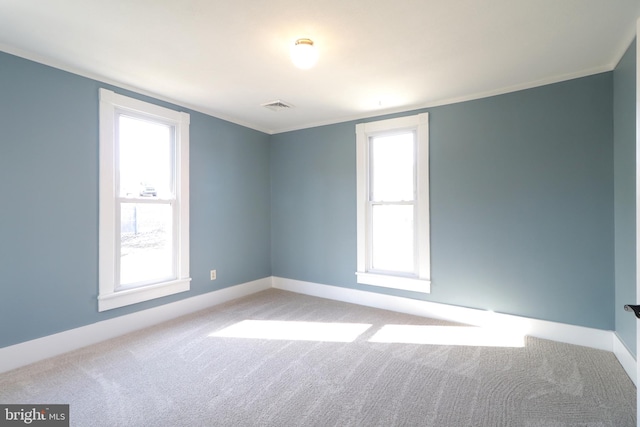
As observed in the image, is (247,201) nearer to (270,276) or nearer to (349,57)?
(270,276)

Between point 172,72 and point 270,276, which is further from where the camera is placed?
point 270,276

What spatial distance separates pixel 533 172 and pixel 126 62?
3837 millimetres

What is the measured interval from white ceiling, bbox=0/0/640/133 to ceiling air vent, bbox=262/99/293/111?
0.24 metres

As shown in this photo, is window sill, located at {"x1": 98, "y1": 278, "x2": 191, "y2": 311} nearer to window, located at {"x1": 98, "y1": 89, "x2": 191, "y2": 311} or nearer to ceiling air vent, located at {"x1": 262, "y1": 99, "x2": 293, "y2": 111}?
window, located at {"x1": 98, "y1": 89, "x2": 191, "y2": 311}

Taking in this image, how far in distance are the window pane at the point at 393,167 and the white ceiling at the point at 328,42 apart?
0.69 metres

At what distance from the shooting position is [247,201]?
452 cm

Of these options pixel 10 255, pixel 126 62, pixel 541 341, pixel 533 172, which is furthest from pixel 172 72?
pixel 541 341

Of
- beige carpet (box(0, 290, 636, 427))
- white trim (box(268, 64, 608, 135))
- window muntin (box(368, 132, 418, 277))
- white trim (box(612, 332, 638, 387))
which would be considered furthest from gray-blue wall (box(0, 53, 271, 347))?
white trim (box(612, 332, 638, 387))

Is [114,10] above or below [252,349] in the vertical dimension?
above

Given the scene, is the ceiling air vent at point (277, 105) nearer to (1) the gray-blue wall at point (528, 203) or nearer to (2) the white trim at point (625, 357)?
(1) the gray-blue wall at point (528, 203)

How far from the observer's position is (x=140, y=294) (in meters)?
3.21

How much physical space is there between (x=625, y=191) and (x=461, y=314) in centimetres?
183

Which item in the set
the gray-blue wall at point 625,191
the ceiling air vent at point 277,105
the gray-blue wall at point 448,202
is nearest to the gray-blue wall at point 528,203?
the gray-blue wall at point 448,202

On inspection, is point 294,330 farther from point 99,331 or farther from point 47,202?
point 47,202
